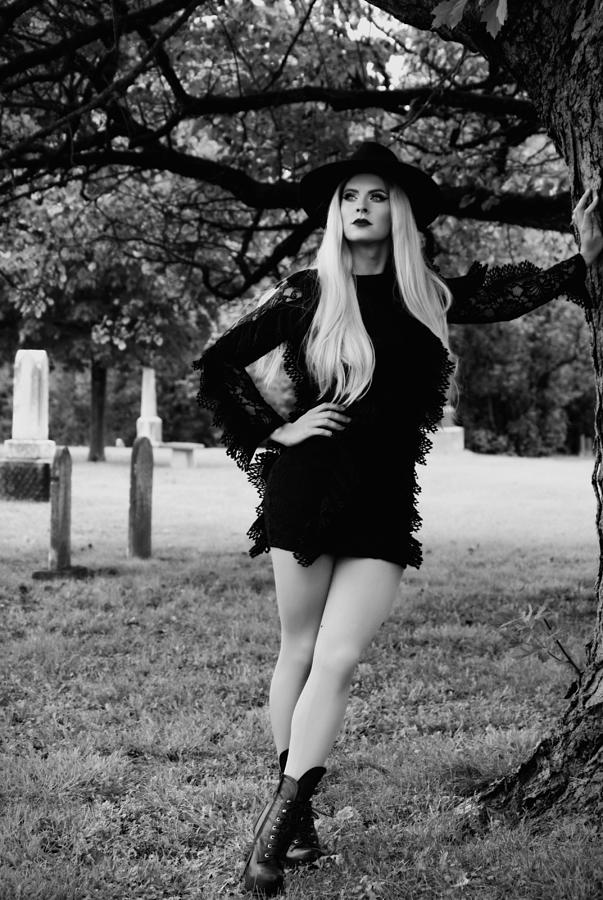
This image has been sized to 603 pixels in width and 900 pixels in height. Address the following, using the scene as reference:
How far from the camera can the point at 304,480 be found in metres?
3.03

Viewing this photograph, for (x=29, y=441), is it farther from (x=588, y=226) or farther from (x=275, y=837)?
(x=588, y=226)

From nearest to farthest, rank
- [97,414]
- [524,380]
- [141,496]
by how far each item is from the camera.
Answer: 1. [141,496]
2. [97,414]
3. [524,380]

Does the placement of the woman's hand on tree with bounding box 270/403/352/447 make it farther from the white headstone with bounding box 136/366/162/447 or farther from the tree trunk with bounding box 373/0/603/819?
the white headstone with bounding box 136/366/162/447

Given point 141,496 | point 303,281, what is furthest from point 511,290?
point 141,496

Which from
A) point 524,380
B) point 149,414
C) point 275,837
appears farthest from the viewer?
point 524,380

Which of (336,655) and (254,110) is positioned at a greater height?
(254,110)

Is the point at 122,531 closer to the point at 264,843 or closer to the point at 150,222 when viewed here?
the point at 150,222

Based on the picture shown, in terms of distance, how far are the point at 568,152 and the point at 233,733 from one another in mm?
2865

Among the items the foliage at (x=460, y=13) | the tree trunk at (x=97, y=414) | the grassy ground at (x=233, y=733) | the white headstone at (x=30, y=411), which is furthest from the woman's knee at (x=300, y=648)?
the tree trunk at (x=97, y=414)

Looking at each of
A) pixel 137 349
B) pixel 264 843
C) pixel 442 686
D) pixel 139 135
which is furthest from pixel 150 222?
pixel 137 349

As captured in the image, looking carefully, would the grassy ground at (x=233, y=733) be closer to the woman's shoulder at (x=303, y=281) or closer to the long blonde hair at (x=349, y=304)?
the long blonde hair at (x=349, y=304)

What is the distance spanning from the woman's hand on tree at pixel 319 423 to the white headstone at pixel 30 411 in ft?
43.7

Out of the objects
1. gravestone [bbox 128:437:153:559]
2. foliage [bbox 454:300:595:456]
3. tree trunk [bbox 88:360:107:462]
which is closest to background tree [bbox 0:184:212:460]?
tree trunk [bbox 88:360:107:462]

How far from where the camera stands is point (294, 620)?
3.12m
